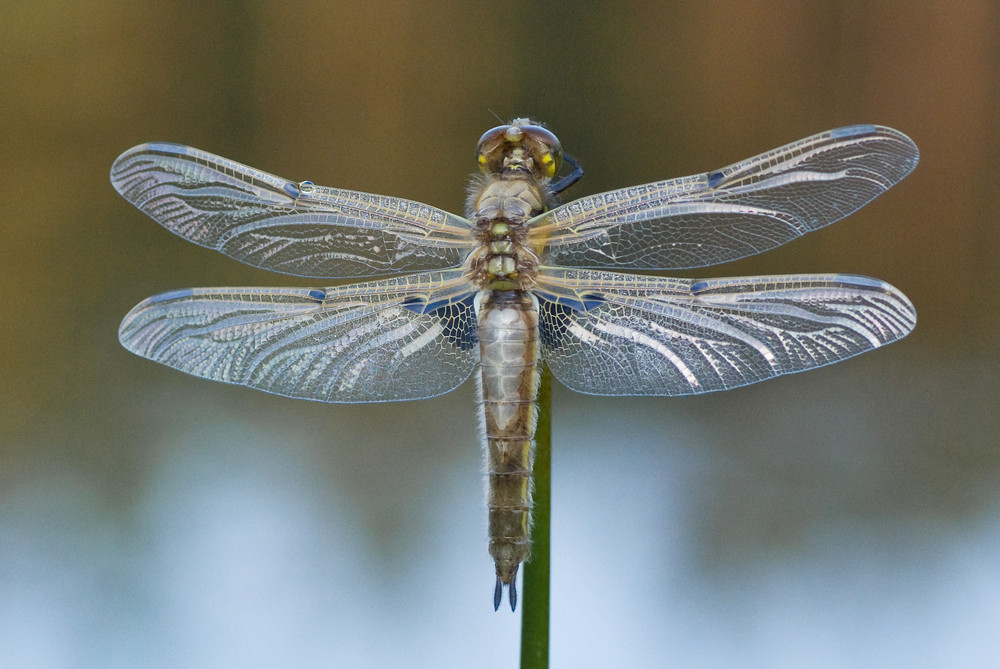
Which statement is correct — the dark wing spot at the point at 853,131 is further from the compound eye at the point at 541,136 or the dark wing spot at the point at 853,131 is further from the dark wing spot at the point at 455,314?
the dark wing spot at the point at 455,314

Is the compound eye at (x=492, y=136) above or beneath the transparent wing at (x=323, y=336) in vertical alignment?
above

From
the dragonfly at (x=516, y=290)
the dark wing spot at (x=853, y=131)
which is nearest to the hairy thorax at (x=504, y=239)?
the dragonfly at (x=516, y=290)

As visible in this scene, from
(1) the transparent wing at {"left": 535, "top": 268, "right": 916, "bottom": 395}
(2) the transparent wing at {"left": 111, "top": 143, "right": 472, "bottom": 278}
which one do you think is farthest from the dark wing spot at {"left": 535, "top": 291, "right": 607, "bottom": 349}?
(2) the transparent wing at {"left": 111, "top": 143, "right": 472, "bottom": 278}

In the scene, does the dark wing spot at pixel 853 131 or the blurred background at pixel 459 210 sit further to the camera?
the blurred background at pixel 459 210

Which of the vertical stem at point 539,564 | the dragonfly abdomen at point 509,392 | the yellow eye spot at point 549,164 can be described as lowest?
the vertical stem at point 539,564

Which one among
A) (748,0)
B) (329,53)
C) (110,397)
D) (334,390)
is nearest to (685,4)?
(748,0)

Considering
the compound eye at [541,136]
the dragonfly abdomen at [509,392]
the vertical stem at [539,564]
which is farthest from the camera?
the compound eye at [541,136]

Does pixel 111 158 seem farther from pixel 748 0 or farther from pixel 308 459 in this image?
pixel 748 0
